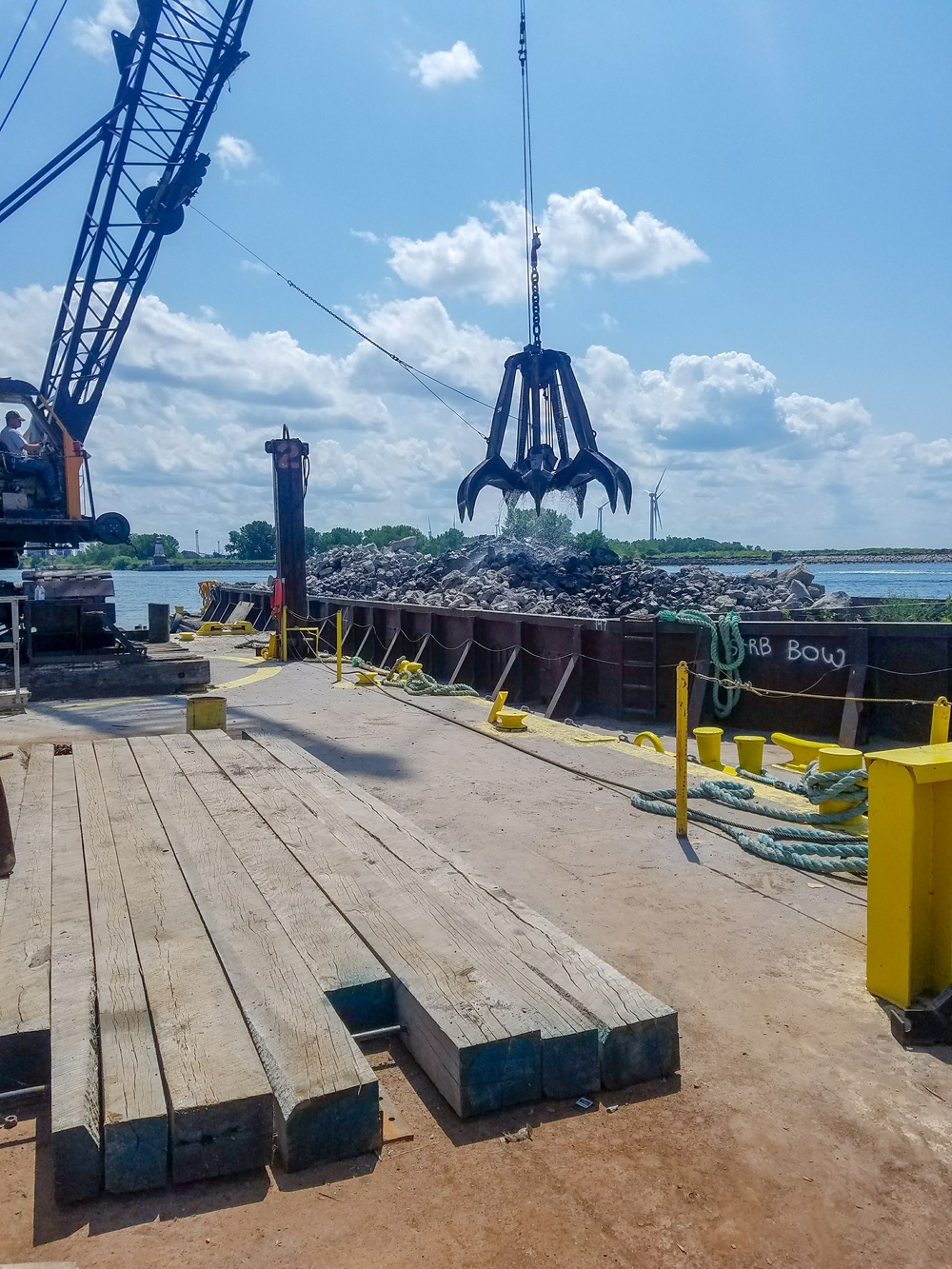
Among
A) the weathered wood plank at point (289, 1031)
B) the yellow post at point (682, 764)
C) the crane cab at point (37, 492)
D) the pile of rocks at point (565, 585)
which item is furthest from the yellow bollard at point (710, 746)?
the crane cab at point (37, 492)

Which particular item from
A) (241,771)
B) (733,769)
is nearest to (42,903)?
(241,771)

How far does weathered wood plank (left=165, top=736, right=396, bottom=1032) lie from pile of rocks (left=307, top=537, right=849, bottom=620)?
31.8 feet

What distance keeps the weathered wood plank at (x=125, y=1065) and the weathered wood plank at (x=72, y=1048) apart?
0.09 ft

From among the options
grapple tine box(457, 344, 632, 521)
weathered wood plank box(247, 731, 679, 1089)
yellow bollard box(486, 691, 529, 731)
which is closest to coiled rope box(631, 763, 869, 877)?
weathered wood plank box(247, 731, 679, 1089)

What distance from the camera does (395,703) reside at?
10.6m

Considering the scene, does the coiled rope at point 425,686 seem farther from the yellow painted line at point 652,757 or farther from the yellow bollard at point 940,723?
the yellow bollard at point 940,723

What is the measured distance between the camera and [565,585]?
18672mm

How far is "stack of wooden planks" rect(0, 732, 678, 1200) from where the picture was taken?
2.10 metres

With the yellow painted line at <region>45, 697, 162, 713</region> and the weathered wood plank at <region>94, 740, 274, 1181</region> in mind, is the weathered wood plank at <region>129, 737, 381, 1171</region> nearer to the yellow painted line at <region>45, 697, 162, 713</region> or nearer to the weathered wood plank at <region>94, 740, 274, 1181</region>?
the weathered wood plank at <region>94, 740, 274, 1181</region>

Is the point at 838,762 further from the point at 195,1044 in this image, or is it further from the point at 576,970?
the point at 195,1044

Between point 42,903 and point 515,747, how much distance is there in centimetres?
489

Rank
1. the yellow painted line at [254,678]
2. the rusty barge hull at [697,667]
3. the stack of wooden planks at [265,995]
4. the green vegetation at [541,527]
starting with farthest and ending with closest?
the green vegetation at [541,527] < the yellow painted line at [254,678] < the rusty barge hull at [697,667] < the stack of wooden planks at [265,995]

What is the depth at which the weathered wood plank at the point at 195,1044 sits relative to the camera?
208 centimetres

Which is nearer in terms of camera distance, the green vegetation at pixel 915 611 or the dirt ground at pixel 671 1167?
the dirt ground at pixel 671 1167
